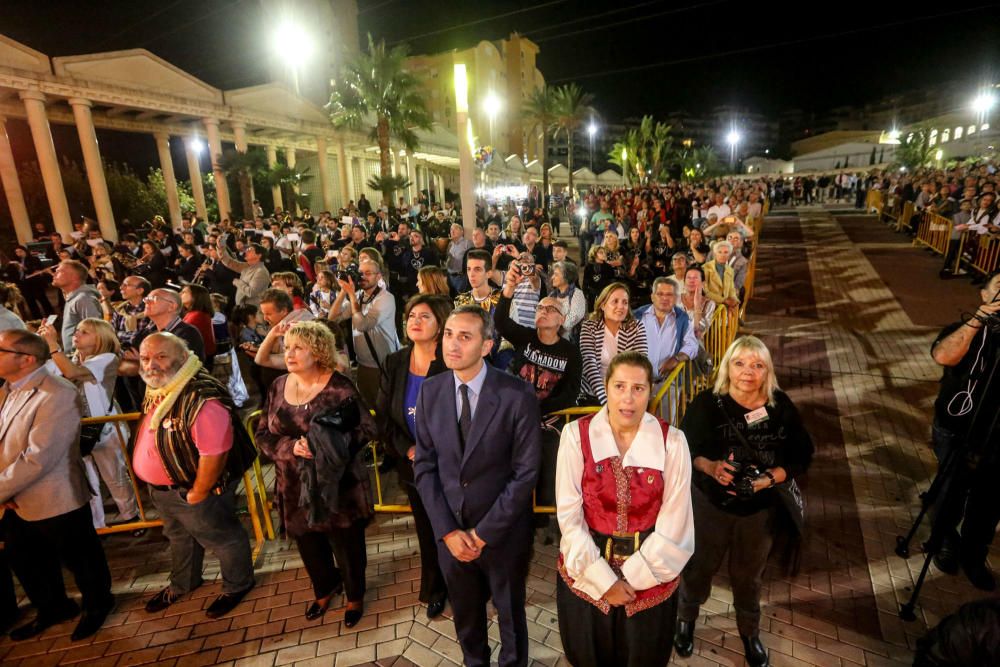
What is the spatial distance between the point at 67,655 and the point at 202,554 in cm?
89

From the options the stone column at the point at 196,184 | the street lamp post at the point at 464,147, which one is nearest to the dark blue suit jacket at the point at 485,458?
the street lamp post at the point at 464,147

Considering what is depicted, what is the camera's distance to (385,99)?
25594 millimetres

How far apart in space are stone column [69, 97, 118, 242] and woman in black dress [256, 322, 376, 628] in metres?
21.4

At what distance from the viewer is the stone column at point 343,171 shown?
110ft

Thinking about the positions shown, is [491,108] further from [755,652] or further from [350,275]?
[755,652]

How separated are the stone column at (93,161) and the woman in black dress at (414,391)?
2172 centimetres

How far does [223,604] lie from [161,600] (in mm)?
501

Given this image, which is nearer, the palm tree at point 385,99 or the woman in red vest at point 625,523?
the woman in red vest at point 625,523

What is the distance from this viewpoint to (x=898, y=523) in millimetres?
4137

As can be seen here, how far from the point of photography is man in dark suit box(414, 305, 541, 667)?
2.63 metres

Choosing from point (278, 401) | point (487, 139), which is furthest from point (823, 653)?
point (487, 139)

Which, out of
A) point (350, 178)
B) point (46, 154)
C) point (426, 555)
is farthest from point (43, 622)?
point (350, 178)

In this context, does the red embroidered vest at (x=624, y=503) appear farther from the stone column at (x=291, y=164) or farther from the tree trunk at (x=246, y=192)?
the stone column at (x=291, y=164)

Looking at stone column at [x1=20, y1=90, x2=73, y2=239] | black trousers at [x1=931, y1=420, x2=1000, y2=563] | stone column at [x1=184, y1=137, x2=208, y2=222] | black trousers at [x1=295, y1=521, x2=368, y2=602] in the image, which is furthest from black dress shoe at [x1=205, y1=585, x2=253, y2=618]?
stone column at [x1=184, y1=137, x2=208, y2=222]
